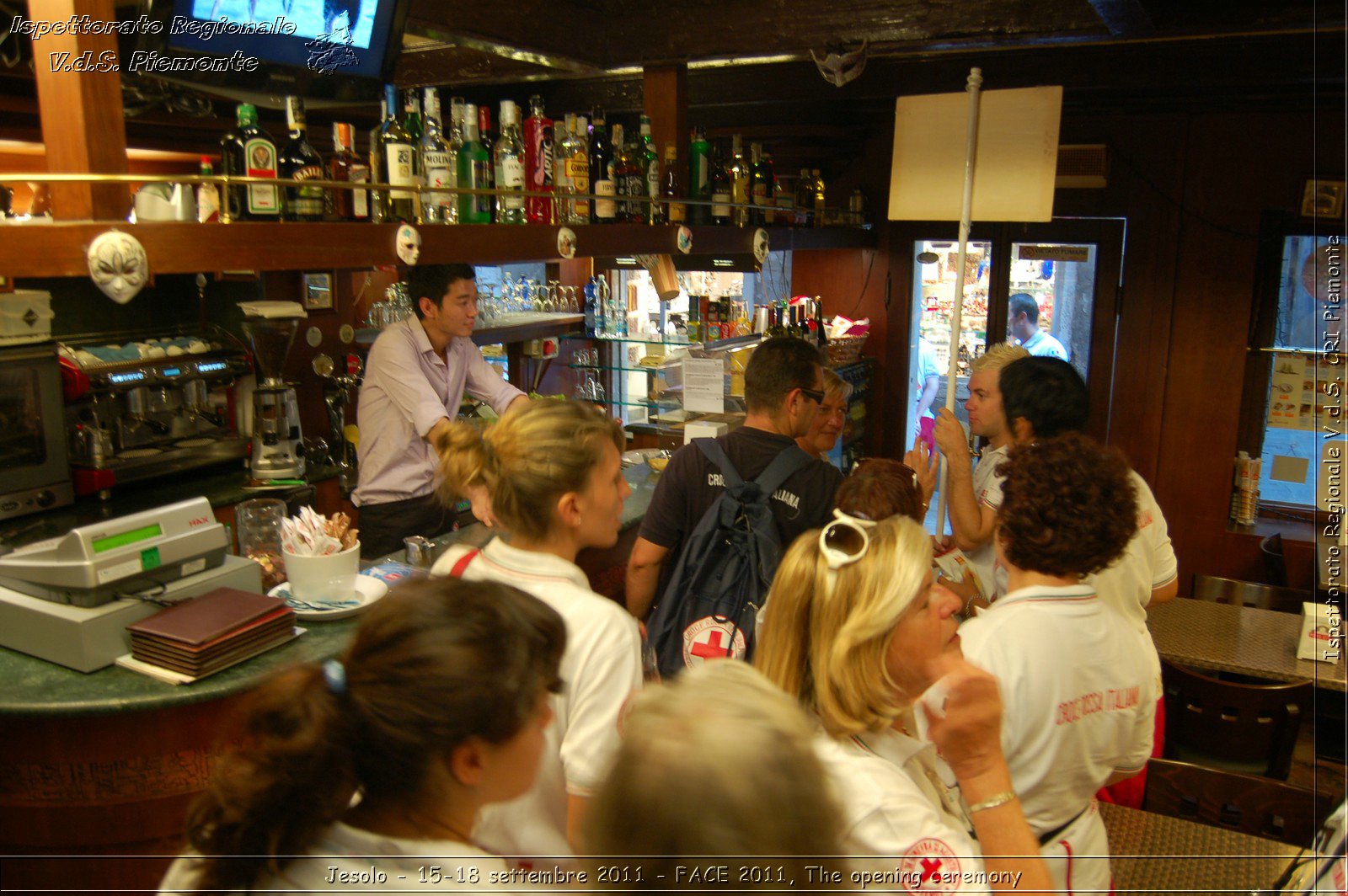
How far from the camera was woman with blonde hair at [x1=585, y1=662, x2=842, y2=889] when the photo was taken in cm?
87

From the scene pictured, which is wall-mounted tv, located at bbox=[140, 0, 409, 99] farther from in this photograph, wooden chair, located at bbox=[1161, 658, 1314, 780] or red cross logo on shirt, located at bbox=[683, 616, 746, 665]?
wooden chair, located at bbox=[1161, 658, 1314, 780]

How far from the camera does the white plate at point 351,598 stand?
8.66ft

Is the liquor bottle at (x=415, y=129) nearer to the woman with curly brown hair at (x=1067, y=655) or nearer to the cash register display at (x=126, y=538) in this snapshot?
the cash register display at (x=126, y=538)

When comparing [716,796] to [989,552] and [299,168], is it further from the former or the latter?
[299,168]

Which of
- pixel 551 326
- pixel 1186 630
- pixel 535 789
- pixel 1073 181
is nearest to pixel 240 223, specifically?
pixel 535 789

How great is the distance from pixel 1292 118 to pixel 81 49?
18.3 feet

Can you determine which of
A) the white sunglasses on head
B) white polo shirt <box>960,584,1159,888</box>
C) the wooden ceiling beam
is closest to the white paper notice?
the wooden ceiling beam

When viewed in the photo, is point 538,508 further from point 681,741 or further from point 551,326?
point 551,326

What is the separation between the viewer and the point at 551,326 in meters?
5.52

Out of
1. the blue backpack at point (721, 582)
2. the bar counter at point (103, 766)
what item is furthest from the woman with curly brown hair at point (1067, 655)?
the bar counter at point (103, 766)

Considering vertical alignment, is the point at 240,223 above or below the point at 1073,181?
below

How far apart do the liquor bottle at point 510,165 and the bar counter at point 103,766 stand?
1.89 metres

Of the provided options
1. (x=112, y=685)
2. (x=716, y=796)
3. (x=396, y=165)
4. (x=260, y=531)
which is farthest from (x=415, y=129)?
(x=716, y=796)

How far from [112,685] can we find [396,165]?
5.76 feet
